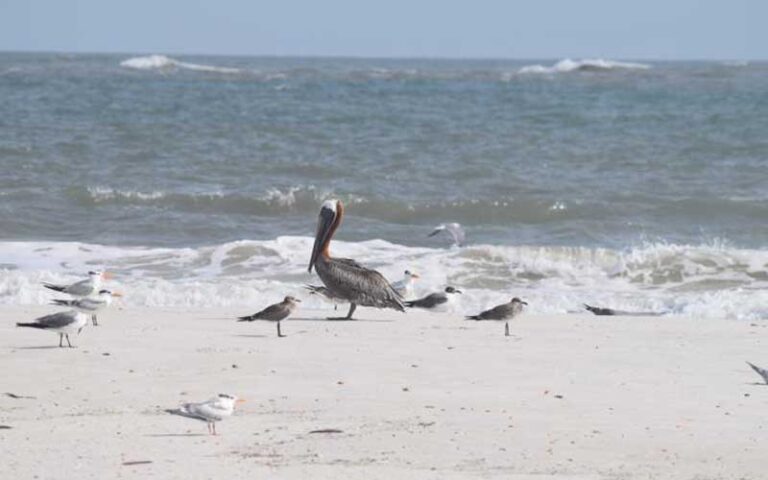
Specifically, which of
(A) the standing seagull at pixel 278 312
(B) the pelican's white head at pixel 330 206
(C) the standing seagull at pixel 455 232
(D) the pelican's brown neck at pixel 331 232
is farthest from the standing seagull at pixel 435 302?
(C) the standing seagull at pixel 455 232

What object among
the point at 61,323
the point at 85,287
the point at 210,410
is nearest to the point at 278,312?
the point at 61,323

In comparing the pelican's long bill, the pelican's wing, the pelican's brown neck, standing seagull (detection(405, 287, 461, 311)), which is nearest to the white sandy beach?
the pelican's wing

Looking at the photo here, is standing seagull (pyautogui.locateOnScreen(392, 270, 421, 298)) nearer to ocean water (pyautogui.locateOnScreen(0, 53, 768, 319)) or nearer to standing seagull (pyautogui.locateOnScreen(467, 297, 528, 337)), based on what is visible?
ocean water (pyautogui.locateOnScreen(0, 53, 768, 319))

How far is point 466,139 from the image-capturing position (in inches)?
1289

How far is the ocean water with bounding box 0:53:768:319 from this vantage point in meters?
16.0

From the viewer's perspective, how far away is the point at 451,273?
16.3m

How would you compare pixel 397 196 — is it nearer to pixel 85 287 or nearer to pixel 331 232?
pixel 331 232

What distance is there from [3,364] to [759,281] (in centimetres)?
904

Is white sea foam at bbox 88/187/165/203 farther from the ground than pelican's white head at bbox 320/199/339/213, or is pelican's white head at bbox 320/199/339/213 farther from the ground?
pelican's white head at bbox 320/199/339/213

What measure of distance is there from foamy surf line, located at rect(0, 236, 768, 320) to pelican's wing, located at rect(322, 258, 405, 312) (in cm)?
121

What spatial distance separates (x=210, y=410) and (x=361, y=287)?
16.5ft

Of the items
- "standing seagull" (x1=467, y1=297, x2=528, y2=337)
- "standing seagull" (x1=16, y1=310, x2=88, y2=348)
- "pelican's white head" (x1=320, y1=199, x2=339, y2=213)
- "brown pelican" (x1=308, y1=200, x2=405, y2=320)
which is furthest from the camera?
"pelican's white head" (x1=320, y1=199, x2=339, y2=213)

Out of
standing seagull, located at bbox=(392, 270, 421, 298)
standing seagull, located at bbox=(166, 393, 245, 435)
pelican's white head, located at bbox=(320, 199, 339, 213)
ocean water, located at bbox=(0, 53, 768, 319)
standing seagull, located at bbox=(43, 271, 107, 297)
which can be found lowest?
ocean water, located at bbox=(0, 53, 768, 319)

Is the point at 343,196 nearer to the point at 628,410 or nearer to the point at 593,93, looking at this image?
the point at 628,410
